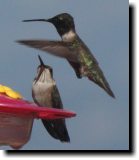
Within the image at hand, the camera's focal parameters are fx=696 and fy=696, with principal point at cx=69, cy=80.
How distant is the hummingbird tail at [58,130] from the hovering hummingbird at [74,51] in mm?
536

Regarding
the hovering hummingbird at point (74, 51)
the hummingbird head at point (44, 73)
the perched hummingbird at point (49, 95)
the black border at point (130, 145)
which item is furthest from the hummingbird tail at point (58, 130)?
the black border at point (130, 145)

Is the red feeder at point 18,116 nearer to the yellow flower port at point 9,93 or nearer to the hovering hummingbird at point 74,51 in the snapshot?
the yellow flower port at point 9,93

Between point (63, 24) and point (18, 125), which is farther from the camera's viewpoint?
point (63, 24)

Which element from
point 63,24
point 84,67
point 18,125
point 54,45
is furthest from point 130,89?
point 18,125

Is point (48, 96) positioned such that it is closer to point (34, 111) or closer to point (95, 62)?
point (95, 62)

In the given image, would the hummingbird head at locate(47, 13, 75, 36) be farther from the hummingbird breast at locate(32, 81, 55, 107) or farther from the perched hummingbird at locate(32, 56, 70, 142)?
the hummingbird breast at locate(32, 81, 55, 107)

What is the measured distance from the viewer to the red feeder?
8.82ft

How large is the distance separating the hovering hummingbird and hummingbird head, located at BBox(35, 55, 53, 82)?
0.23m

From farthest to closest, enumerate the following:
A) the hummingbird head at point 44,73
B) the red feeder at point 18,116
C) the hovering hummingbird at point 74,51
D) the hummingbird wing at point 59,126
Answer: the hummingbird head at point 44,73 → the hovering hummingbird at point 74,51 → the hummingbird wing at point 59,126 → the red feeder at point 18,116

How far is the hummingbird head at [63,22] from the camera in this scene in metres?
7.12

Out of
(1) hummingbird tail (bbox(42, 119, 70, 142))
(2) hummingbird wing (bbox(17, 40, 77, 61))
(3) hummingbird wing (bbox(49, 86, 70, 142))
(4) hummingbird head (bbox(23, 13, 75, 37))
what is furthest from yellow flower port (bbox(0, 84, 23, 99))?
(4) hummingbird head (bbox(23, 13, 75, 37))

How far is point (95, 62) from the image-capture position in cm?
671

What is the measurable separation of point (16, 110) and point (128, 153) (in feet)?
5.98

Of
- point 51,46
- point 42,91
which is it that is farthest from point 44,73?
point 51,46
